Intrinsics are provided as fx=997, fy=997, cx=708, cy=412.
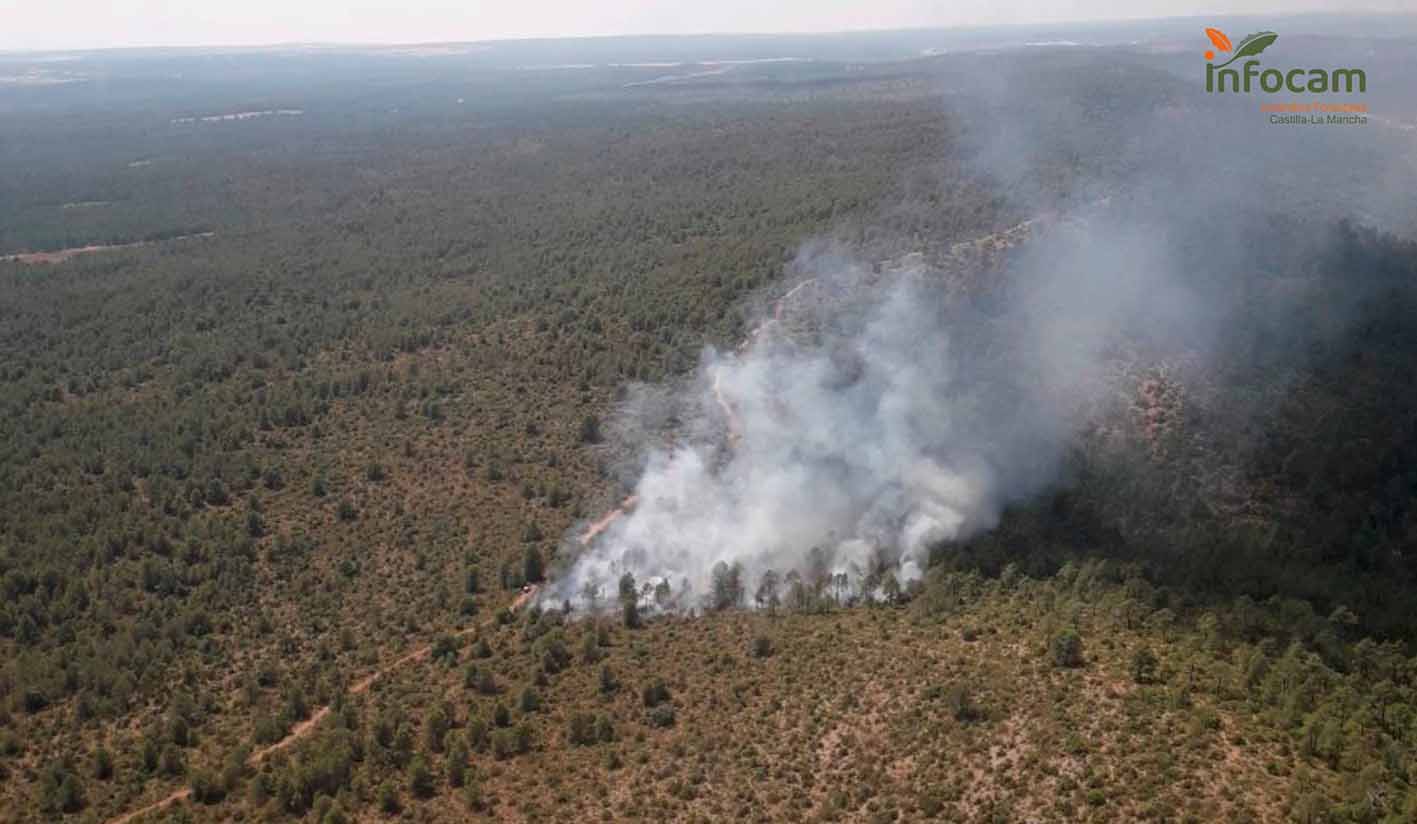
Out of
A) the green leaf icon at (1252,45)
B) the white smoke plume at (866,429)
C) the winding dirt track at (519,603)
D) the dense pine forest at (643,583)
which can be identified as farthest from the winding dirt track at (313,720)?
the green leaf icon at (1252,45)

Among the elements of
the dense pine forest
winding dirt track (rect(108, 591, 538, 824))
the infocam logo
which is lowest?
winding dirt track (rect(108, 591, 538, 824))

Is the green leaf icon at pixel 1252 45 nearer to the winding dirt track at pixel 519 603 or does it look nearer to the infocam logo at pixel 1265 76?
the infocam logo at pixel 1265 76

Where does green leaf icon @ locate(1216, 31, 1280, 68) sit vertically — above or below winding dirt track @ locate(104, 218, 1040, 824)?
above

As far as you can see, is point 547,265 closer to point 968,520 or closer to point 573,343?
point 573,343

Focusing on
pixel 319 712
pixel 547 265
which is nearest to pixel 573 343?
pixel 547 265

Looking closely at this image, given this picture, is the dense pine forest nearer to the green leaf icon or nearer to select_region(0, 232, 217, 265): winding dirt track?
the green leaf icon

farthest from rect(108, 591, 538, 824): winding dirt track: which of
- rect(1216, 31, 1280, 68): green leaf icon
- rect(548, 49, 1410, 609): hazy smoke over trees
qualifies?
rect(1216, 31, 1280, 68): green leaf icon

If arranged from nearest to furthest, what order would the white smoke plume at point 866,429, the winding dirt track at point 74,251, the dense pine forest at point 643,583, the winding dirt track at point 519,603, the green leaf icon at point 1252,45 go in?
the dense pine forest at point 643,583 → the winding dirt track at point 519,603 → the white smoke plume at point 866,429 → the green leaf icon at point 1252,45 → the winding dirt track at point 74,251
